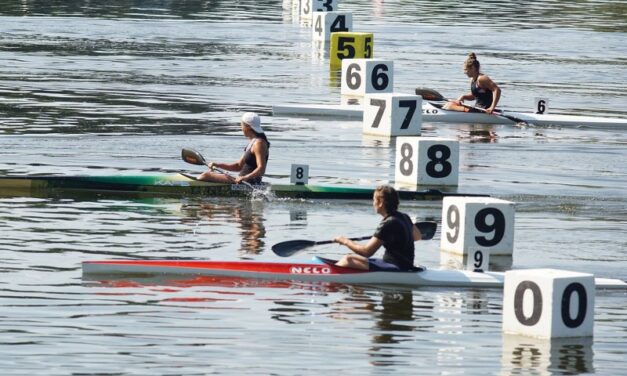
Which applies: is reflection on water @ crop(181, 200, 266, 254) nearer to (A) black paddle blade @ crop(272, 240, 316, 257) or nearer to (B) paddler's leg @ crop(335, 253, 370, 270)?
(A) black paddle blade @ crop(272, 240, 316, 257)

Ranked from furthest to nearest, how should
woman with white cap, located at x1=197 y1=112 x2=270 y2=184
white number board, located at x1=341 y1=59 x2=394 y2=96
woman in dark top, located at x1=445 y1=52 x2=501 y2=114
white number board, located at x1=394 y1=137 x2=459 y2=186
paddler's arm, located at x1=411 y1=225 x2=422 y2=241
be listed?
white number board, located at x1=341 y1=59 x2=394 y2=96
woman in dark top, located at x1=445 y1=52 x2=501 y2=114
white number board, located at x1=394 y1=137 x2=459 y2=186
woman with white cap, located at x1=197 y1=112 x2=270 y2=184
paddler's arm, located at x1=411 y1=225 x2=422 y2=241

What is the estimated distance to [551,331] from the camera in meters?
16.4

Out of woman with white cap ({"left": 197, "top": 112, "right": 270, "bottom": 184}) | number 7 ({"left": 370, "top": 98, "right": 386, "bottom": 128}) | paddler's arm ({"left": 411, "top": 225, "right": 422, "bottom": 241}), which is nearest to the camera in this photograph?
paddler's arm ({"left": 411, "top": 225, "right": 422, "bottom": 241})

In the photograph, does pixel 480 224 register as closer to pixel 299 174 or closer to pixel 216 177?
pixel 299 174

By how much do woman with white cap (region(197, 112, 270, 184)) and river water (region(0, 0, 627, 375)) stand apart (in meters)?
0.41

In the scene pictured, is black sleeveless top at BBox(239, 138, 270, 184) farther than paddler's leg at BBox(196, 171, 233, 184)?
No

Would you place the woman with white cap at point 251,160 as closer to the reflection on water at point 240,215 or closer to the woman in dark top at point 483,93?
the reflection on water at point 240,215

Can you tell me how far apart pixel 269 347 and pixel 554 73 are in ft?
107

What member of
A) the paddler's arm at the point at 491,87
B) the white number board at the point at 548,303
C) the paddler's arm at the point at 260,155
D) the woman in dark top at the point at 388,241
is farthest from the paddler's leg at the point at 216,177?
the paddler's arm at the point at 491,87

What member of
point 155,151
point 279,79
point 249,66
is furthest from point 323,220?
point 249,66

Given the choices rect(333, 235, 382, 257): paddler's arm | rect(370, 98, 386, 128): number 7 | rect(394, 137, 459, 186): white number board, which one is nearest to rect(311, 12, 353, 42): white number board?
rect(370, 98, 386, 128): number 7

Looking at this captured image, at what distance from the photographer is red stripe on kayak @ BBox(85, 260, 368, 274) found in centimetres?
1902

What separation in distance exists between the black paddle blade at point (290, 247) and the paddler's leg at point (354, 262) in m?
0.78

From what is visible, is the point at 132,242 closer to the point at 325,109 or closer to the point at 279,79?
the point at 325,109
